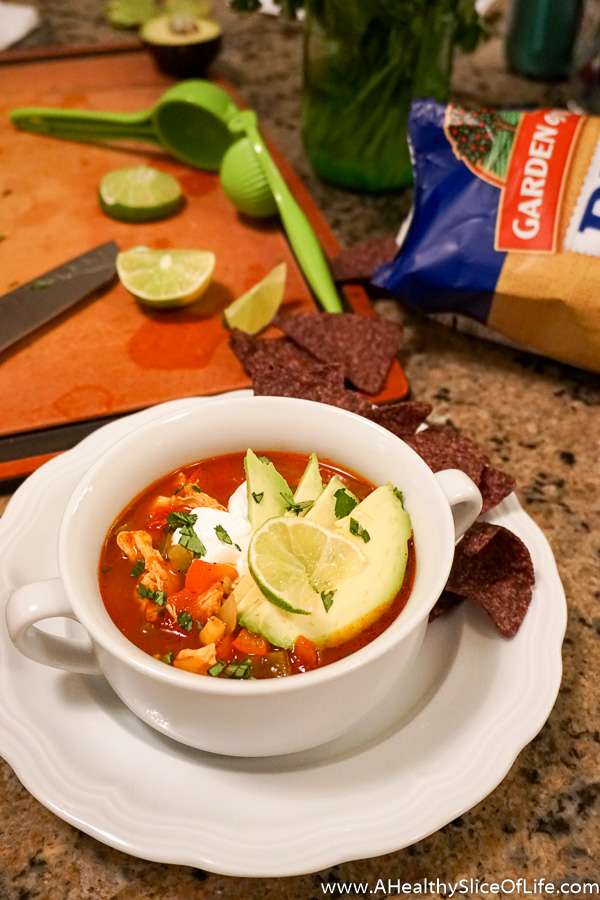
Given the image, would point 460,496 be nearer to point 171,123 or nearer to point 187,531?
point 187,531

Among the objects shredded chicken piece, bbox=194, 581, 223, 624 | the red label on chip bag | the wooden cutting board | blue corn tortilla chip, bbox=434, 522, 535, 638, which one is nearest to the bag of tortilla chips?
the red label on chip bag

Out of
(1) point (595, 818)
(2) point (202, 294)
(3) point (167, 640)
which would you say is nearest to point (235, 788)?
(3) point (167, 640)

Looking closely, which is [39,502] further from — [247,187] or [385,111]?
[385,111]

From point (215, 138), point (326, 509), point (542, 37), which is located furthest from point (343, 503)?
point (542, 37)

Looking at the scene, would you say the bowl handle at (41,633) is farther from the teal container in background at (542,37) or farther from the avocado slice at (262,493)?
the teal container in background at (542,37)

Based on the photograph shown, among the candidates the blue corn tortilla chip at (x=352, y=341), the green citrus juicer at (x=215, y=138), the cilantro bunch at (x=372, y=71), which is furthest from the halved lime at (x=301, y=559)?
the cilantro bunch at (x=372, y=71)

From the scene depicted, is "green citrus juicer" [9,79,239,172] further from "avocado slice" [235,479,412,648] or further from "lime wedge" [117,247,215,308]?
"avocado slice" [235,479,412,648]
